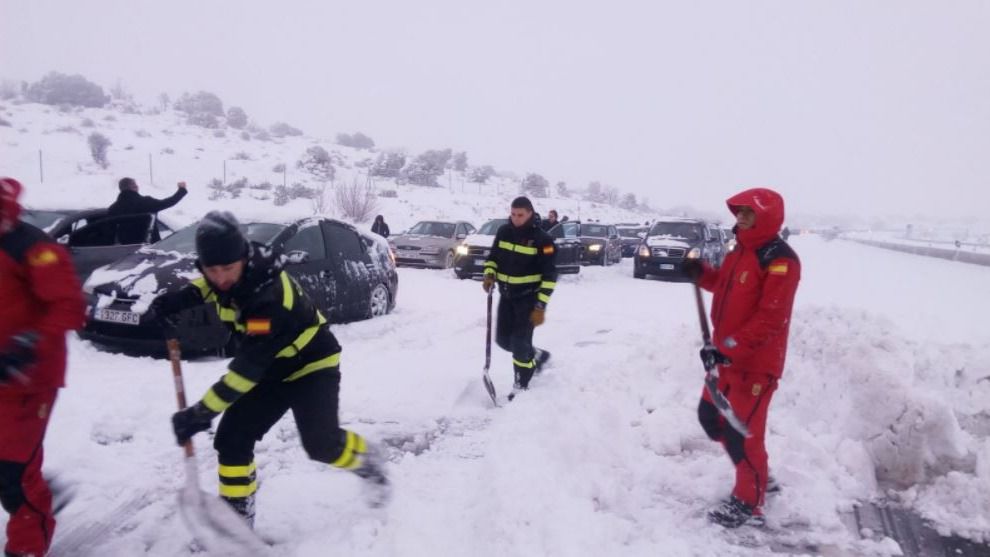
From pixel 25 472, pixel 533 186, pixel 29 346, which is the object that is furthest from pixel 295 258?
pixel 533 186

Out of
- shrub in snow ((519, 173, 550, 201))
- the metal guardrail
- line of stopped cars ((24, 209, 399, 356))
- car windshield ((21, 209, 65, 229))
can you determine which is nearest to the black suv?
line of stopped cars ((24, 209, 399, 356))

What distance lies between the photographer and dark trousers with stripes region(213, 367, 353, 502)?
2.94 m

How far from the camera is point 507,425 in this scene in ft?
15.7

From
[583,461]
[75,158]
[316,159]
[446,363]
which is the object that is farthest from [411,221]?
[583,461]

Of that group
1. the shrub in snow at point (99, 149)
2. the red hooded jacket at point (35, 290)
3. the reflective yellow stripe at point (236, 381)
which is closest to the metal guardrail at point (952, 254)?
the reflective yellow stripe at point (236, 381)

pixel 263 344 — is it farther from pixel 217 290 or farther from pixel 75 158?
pixel 75 158

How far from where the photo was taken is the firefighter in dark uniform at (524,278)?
5.58 metres

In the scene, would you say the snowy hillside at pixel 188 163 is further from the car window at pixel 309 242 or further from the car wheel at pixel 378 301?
the car window at pixel 309 242

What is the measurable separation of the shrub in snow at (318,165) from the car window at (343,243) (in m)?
34.7

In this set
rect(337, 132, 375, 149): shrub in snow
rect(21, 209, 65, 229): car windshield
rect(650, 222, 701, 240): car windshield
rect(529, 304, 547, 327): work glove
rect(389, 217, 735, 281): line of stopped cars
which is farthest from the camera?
rect(337, 132, 375, 149): shrub in snow

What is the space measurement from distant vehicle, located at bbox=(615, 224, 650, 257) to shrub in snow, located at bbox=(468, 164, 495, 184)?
28669mm

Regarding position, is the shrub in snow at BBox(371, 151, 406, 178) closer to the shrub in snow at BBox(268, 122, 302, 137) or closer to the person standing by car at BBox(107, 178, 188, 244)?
the shrub in snow at BBox(268, 122, 302, 137)

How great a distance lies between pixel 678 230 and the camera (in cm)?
1809

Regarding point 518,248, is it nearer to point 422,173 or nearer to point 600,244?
point 600,244
